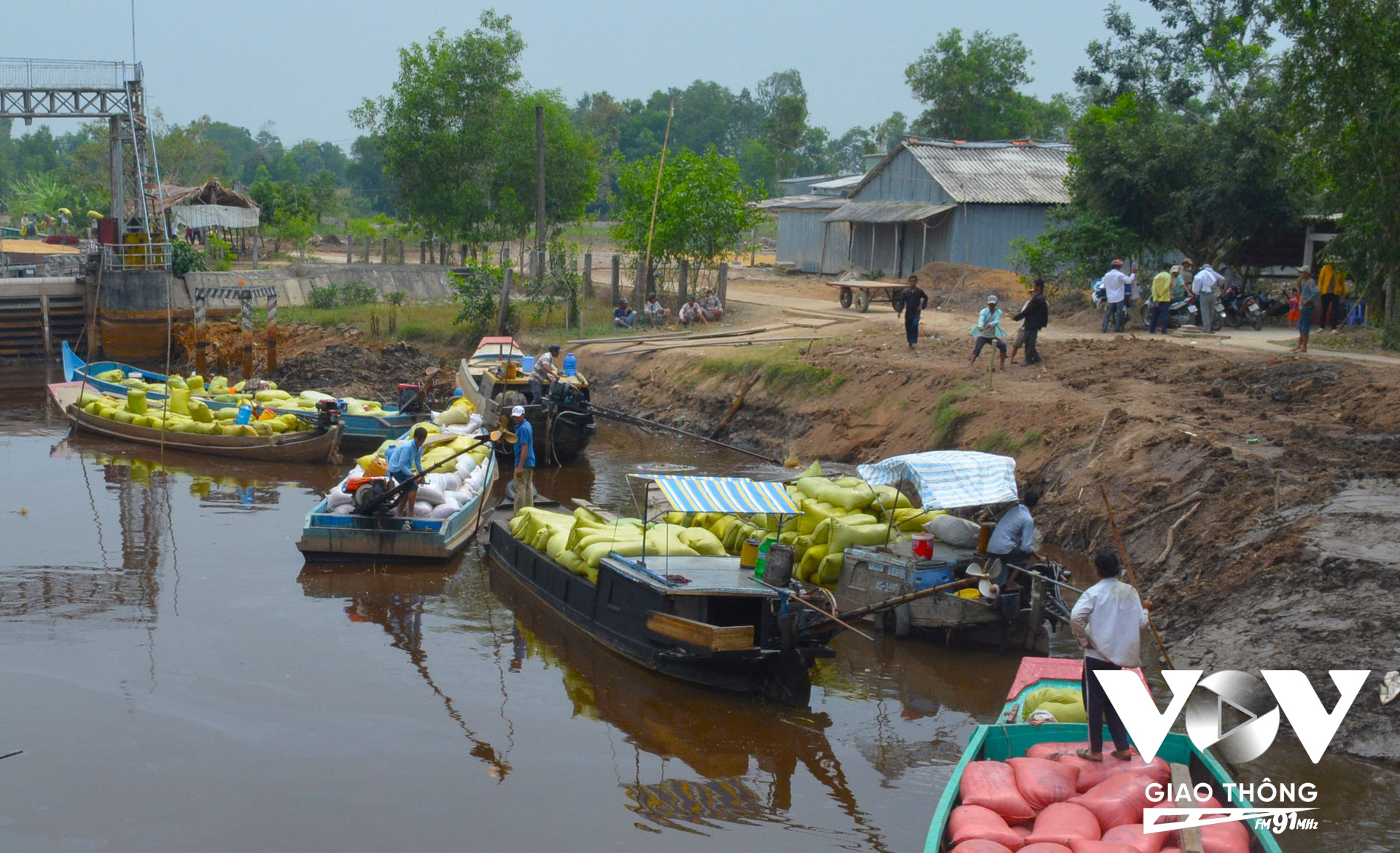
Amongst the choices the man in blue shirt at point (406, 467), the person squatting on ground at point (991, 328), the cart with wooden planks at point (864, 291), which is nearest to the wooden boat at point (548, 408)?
the man in blue shirt at point (406, 467)

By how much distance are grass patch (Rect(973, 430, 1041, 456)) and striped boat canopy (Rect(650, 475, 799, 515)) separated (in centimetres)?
601

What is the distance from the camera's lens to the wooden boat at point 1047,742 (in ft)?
20.4

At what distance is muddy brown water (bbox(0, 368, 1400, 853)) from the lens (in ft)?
26.9

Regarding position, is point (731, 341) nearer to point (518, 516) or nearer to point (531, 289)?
point (531, 289)

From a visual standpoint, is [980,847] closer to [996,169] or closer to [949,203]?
[949,203]

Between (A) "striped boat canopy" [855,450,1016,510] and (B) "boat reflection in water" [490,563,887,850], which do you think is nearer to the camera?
(B) "boat reflection in water" [490,563,887,850]

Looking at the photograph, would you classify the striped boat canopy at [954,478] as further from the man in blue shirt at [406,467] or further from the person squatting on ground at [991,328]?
the person squatting on ground at [991,328]

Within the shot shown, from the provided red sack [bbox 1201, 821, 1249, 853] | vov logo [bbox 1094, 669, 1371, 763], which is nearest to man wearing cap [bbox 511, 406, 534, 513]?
vov logo [bbox 1094, 669, 1371, 763]

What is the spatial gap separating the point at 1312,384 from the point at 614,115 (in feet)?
213

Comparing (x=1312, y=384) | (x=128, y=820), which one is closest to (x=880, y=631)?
(x=128, y=820)

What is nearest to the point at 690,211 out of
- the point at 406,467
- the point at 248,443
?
the point at 248,443

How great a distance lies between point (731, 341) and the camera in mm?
24844

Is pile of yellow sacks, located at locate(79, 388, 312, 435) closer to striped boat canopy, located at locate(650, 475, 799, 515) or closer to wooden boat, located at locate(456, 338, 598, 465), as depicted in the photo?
wooden boat, located at locate(456, 338, 598, 465)

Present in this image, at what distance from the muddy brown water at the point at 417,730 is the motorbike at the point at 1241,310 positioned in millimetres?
11271
